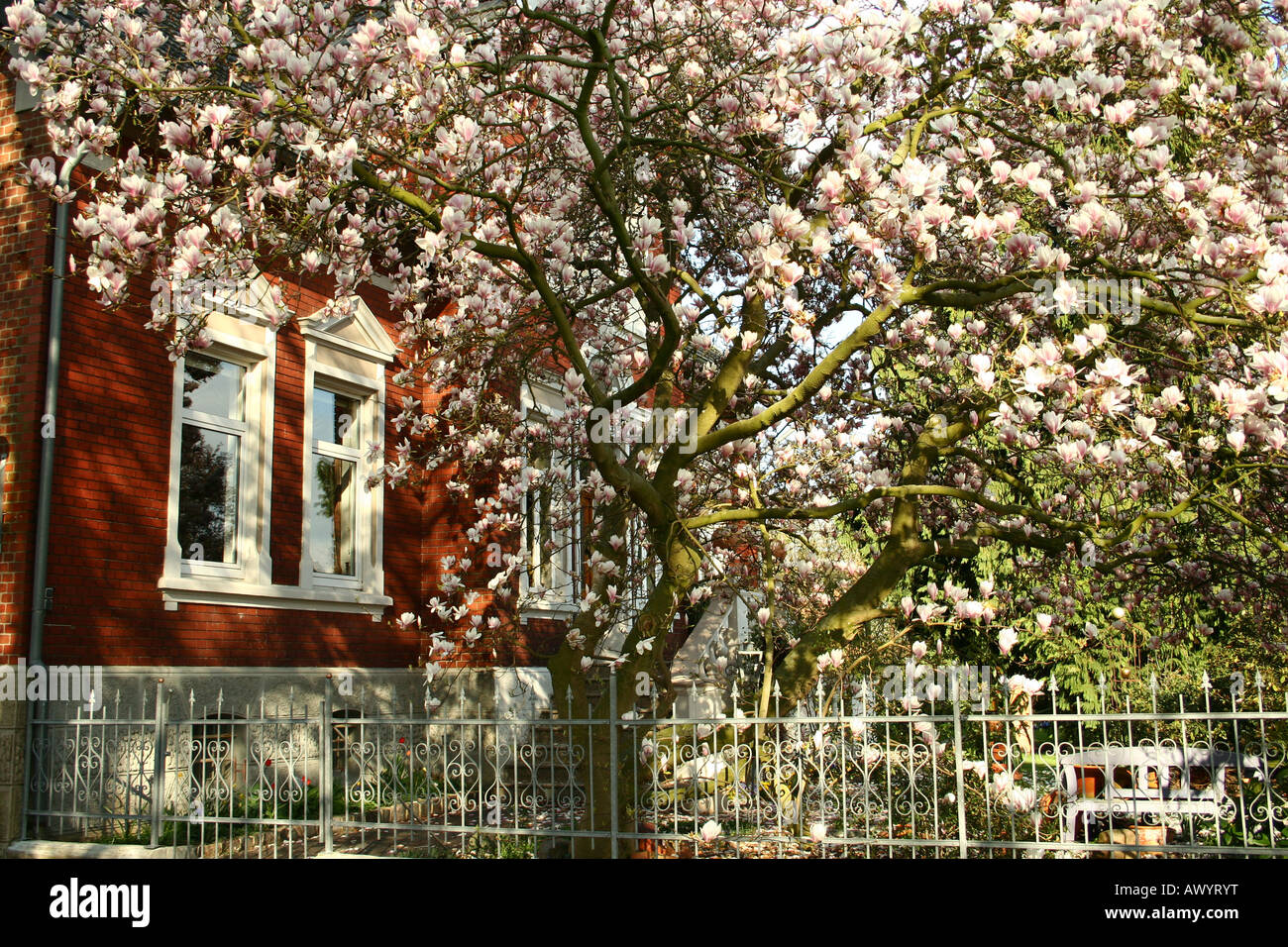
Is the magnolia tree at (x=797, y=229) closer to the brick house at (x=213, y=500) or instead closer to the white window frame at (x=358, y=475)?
the brick house at (x=213, y=500)

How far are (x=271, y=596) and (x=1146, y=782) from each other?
26.7 ft

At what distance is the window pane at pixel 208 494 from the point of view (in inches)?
401

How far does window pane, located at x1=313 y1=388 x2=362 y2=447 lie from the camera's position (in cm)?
1216

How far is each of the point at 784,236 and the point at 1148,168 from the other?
2.15 metres

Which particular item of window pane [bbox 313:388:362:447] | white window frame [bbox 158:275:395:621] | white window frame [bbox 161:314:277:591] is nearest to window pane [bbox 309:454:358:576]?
white window frame [bbox 158:275:395:621]

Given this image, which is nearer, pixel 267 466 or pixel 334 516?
pixel 267 466

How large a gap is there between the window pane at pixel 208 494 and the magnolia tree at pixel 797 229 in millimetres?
2338

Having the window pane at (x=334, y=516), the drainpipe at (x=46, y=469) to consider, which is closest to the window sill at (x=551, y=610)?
the window pane at (x=334, y=516)

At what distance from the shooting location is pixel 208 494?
10438 mm

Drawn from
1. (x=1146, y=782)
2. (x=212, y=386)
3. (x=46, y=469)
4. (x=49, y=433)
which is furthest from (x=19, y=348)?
(x=1146, y=782)

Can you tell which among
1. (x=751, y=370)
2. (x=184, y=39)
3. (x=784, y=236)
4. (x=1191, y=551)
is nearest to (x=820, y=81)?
(x=784, y=236)

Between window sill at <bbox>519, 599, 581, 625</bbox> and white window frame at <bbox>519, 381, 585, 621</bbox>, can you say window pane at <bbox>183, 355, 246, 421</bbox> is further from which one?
window sill at <bbox>519, 599, 581, 625</bbox>

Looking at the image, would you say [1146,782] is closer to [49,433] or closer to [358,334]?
[49,433]

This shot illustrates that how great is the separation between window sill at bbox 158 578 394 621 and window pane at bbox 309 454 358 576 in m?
A: 0.39
